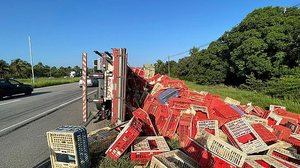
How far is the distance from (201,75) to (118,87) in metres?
26.6

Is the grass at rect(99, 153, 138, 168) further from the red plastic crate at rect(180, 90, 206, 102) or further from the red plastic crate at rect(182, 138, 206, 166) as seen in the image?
the red plastic crate at rect(180, 90, 206, 102)

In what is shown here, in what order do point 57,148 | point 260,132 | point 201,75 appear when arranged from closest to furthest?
point 57,148, point 260,132, point 201,75

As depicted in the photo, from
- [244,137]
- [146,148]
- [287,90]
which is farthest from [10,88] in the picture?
[287,90]

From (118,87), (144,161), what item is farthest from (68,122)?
(144,161)

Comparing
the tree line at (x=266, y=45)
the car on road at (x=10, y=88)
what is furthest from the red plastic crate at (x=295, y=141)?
the car on road at (x=10, y=88)

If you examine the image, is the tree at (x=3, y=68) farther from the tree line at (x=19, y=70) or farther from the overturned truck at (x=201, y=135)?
the overturned truck at (x=201, y=135)

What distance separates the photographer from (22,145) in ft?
21.1

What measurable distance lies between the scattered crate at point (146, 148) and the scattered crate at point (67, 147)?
39.8 inches

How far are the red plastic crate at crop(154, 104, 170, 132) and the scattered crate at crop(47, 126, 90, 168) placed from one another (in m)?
2.77

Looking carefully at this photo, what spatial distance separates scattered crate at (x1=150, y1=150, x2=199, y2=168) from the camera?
395 cm

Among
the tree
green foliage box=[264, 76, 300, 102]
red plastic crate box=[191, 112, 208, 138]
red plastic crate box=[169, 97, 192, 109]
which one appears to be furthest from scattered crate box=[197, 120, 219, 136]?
the tree

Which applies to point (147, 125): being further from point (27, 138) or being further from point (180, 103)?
point (27, 138)

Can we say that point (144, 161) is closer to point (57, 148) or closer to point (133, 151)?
point (133, 151)

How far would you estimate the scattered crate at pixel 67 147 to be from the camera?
14.1ft
